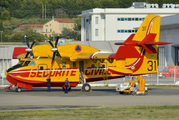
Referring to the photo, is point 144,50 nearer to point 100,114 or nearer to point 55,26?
point 100,114

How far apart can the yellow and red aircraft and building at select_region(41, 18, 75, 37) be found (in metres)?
151

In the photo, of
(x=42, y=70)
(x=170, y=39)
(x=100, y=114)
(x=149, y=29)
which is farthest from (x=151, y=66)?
(x=170, y=39)

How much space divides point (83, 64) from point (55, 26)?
526 ft

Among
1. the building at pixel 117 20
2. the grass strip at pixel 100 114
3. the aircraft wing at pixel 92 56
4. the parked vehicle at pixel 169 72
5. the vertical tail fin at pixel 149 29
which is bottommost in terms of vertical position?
the grass strip at pixel 100 114

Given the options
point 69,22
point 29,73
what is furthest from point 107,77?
point 69,22

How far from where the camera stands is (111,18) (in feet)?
346

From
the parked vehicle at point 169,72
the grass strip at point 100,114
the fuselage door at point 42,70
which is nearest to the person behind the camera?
the grass strip at point 100,114

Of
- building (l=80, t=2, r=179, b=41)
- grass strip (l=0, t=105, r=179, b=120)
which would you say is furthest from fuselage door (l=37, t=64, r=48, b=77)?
building (l=80, t=2, r=179, b=41)

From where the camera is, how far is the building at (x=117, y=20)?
104938 millimetres

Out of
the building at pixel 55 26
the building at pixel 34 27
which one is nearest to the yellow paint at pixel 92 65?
the building at pixel 34 27

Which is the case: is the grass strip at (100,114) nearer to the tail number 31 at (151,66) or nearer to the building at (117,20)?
the tail number 31 at (151,66)

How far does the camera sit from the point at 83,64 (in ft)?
100

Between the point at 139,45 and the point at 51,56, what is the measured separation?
28.4ft

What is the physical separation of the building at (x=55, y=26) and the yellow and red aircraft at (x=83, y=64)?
497 ft
